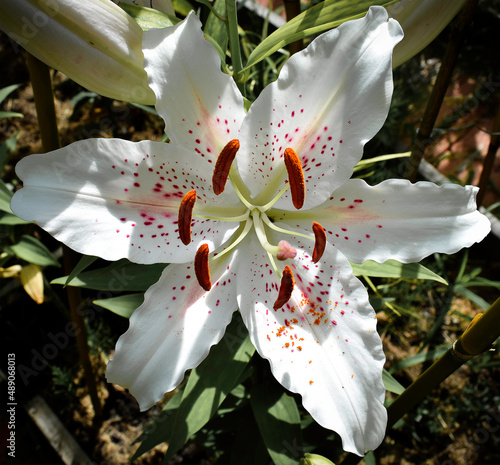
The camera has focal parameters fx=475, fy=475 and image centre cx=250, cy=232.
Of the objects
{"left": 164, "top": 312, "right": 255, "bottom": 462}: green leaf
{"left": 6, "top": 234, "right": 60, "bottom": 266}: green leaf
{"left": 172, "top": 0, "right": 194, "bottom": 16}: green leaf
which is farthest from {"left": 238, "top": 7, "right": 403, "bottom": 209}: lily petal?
{"left": 6, "top": 234, "right": 60, "bottom": 266}: green leaf

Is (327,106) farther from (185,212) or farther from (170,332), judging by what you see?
(170,332)

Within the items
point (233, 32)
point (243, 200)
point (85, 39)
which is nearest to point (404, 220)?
point (243, 200)

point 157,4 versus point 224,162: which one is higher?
point 157,4

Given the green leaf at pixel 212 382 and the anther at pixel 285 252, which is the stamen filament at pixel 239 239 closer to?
the anther at pixel 285 252

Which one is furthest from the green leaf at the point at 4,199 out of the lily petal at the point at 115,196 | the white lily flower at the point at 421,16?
the white lily flower at the point at 421,16

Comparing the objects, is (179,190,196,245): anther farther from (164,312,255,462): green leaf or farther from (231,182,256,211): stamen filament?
(164,312,255,462): green leaf

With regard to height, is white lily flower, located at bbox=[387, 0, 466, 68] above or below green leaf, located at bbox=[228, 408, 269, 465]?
above
